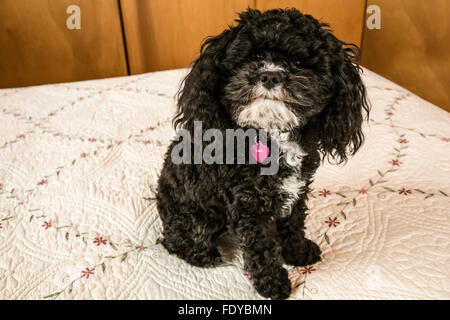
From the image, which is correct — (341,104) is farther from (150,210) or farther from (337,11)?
(337,11)

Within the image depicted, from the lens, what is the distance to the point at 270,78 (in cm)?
87

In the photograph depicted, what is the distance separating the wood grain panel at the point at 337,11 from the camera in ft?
9.02

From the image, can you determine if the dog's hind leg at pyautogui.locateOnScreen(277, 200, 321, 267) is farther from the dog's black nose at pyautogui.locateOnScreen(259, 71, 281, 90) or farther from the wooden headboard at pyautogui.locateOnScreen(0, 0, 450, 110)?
the wooden headboard at pyautogui.locateOnScreen(0, 0, 450, 110)

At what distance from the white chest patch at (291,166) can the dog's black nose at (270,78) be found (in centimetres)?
17

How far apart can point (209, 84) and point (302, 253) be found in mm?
586

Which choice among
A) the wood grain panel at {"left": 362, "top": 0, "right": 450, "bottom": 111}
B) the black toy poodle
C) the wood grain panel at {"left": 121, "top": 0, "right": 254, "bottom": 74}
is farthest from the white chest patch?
the wood grain panel at {"left": 121, "top": 0, "right": 254, "bottom": 74}

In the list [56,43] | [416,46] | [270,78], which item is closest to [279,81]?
[270,78]

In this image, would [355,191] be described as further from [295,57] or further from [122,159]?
[122,159]

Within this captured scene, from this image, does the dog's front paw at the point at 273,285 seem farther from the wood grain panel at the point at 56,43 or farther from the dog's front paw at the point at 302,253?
the wood grain panel at the point at 56,43

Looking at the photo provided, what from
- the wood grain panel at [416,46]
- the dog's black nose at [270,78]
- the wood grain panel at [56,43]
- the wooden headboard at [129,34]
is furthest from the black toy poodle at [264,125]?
the wood grain panel at [56,43]

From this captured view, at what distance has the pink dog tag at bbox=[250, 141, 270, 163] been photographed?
1.00 m

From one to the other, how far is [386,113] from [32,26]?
249 cm

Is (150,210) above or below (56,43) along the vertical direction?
below

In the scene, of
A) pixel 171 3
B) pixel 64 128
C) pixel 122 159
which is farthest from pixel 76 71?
pixel 122 159
